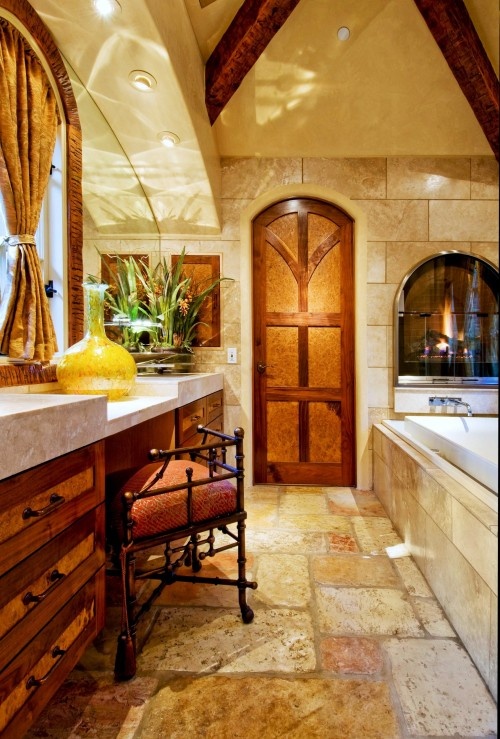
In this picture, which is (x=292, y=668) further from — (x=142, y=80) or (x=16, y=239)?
(x=142, y=80)

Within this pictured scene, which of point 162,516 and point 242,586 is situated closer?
point 162,516

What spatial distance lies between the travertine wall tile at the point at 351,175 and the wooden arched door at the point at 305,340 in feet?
0.53

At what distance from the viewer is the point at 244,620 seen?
149 cm

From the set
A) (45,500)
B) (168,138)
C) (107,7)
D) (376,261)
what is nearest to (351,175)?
(376,261)

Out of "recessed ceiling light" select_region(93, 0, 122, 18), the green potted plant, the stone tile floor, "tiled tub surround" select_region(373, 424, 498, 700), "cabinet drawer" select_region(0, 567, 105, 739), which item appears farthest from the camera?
the green potted plant

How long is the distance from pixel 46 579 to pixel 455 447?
159 centimetres

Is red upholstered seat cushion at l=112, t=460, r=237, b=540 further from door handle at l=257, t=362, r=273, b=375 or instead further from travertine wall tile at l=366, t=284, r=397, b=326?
travertine wall tile at l=366, t=284, r=397, b=326

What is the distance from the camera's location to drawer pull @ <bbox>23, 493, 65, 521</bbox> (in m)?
0.88

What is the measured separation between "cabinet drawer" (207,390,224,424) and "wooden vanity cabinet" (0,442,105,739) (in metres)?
1.47

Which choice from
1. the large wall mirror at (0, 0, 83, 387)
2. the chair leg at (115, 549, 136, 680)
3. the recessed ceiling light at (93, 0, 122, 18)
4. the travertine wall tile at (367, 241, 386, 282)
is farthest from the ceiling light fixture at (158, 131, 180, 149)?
the chair leg at (115, 549, 136, 680)

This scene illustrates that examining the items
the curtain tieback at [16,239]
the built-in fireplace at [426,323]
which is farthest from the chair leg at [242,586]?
the built-in fireplace at [426,323]

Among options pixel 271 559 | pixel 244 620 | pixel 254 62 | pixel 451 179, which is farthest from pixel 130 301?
pixel 451 179

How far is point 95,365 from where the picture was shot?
158 cm

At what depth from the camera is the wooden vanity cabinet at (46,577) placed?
0.83m
